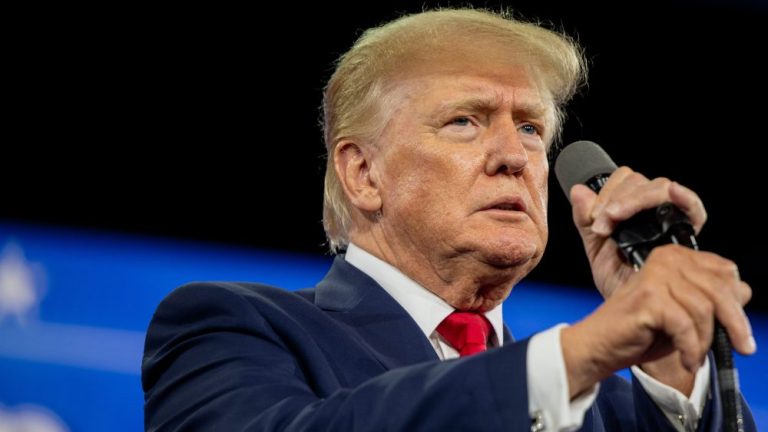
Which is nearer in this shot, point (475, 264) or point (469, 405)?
point (469, 405)

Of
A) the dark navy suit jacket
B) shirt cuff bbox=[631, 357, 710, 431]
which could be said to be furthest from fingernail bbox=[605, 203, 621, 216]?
shirt cuff bbox=[631, 357, 710, 431]

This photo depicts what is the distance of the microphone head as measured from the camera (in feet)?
5.25

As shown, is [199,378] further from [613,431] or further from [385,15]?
[385,15]

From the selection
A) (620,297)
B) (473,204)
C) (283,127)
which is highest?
(620,297)

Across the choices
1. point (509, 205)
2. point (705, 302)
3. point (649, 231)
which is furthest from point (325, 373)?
point (705, 302)

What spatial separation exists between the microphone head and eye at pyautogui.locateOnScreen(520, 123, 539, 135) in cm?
52

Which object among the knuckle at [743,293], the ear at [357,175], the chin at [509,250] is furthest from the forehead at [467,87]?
the knuckle at [743,293]

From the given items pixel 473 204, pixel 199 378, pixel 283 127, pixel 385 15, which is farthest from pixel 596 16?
pixel 199 378

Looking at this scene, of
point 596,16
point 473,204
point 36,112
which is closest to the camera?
point 473,204

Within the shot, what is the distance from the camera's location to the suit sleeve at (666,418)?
1816mm

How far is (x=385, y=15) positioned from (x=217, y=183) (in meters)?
0.78

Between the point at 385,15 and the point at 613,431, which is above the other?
the point at 385,15

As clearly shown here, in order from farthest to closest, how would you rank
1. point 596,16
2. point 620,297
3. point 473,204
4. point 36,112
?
point 596,16 < point 36,112 < point 473,204 < point 620,297

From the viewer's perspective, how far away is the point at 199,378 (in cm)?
166
